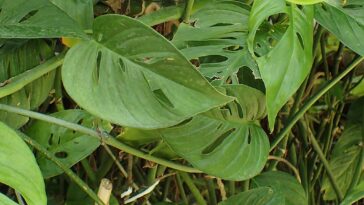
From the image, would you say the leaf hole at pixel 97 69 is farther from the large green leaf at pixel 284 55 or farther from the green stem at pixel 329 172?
the green stem at pixel 329 172

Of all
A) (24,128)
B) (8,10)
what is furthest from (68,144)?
(8,10)

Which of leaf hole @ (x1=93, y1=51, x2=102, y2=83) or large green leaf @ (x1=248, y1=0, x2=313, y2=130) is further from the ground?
large green leaf @ (x1=248, y1=0, x2=313, y2=130)

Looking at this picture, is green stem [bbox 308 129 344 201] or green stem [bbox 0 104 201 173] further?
green stem [bbox 308 129 344 201]

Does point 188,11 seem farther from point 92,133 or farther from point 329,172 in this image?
point 329,172

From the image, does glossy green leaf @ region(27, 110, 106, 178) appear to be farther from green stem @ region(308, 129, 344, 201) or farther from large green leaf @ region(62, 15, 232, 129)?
green stem @ region(308, 129, 344, 201)

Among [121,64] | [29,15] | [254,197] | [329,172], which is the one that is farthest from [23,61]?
[329,172]

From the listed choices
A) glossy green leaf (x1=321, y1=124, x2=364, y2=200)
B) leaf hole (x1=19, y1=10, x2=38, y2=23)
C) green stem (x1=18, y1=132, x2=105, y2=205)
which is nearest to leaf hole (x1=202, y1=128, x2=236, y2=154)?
green stem (x1=18, y1=132, x2=105, y2=205)

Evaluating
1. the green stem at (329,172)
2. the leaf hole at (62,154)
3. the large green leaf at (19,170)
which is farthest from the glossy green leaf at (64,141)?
the green stem at (329,172)
